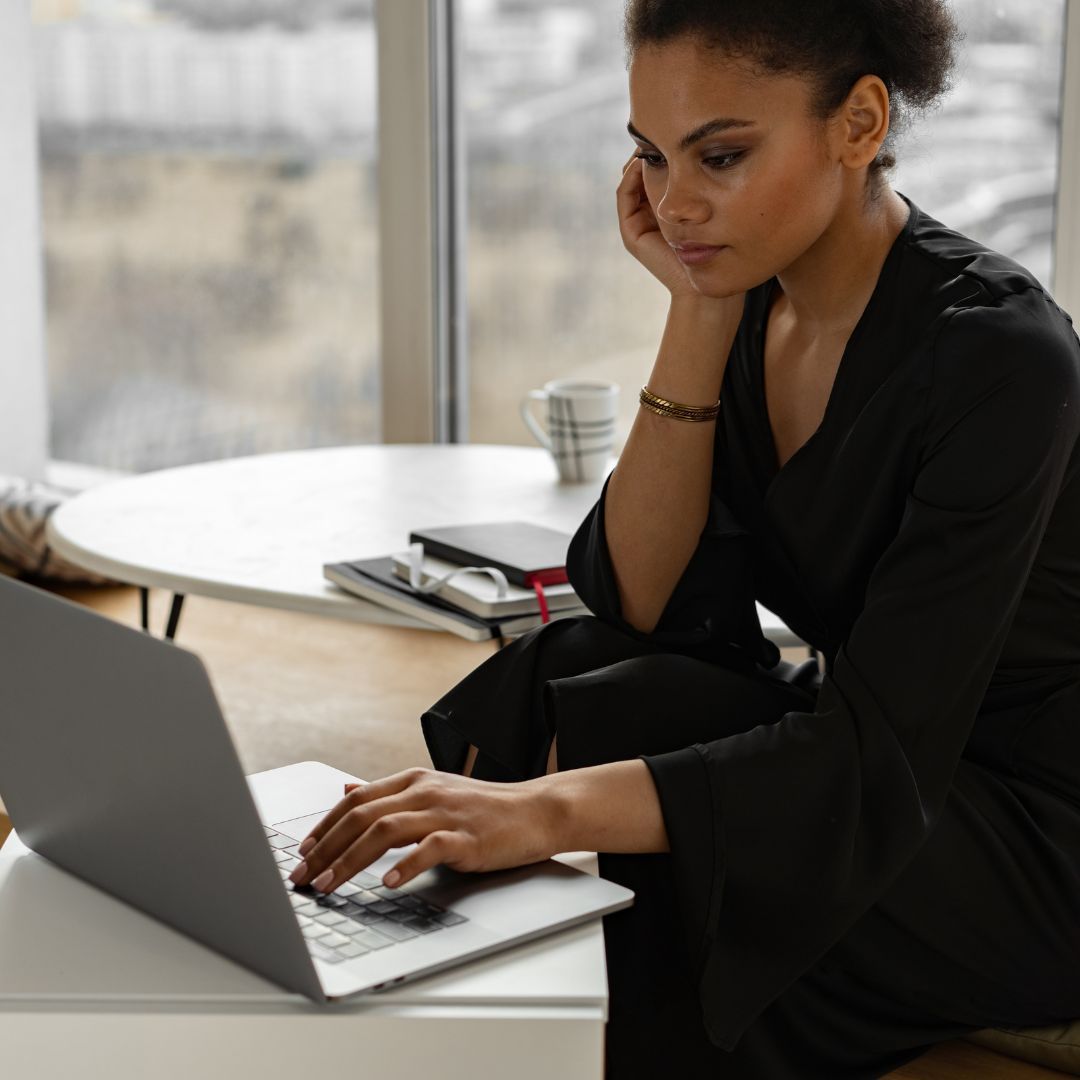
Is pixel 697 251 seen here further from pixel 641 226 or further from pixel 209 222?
pixel 209 222

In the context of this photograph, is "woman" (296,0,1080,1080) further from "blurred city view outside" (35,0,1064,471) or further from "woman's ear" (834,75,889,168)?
"blurred city view outside" (35,0,1064,471)

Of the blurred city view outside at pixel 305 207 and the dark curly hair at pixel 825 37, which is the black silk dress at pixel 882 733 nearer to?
the dark curly hair at pixel 825 37

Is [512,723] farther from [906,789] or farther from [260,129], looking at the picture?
[260,129]

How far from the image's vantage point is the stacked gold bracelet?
1382mm

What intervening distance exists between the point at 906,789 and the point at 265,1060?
0.47 m

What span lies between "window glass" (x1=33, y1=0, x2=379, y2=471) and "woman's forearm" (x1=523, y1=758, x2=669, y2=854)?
8.27 ft

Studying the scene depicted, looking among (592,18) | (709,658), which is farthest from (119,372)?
(709,658)

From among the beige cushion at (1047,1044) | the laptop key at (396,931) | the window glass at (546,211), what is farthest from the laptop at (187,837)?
the window glass at (546,211)

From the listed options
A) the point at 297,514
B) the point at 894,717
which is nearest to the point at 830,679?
the point at 894,717

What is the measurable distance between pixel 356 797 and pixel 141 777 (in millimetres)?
143

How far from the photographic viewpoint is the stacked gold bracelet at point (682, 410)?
1382 mm

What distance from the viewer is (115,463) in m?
3.86

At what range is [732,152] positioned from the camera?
1.14 m

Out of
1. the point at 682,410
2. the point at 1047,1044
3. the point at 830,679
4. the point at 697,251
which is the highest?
the point at 697,251
